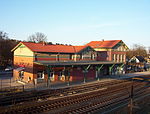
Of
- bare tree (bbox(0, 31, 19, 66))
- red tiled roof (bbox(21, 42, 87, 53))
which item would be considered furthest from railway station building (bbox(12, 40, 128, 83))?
bare tree (bbox(0, 31, 19, 66))

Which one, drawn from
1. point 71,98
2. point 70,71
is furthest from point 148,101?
point 70,71

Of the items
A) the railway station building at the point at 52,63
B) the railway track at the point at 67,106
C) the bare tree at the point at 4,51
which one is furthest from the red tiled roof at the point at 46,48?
the bare tree at the point at 4,51

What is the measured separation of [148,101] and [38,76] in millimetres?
17068

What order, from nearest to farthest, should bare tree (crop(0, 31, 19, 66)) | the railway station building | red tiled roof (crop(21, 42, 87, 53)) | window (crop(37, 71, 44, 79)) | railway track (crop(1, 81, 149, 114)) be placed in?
railway track (crop(1, 81, 149, 114)) → the railway station building → window (crop(37, 71, 44, 79)) → red tiled roof (crop(21, 42, 87, 53)) → bare tree (crop(0, 31, 19, 66))

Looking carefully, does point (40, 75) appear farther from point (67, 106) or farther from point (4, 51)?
point (4, 51)

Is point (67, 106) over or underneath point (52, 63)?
underneath

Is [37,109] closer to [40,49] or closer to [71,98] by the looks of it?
[71,98]

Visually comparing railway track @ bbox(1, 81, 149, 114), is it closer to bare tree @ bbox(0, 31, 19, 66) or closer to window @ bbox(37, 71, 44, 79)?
window @ bbox(37, 71, 44, 79)

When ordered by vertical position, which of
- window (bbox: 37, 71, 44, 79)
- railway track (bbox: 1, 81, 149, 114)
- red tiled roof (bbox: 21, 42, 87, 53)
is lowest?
railway track (bbox: 1, 81, 149, 114)

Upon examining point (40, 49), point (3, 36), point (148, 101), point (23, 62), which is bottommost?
point (148, 101)

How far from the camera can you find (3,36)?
44938mm

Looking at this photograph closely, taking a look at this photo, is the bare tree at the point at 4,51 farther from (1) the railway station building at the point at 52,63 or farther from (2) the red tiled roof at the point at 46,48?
(2) the red tiled roof at the point at 46,48

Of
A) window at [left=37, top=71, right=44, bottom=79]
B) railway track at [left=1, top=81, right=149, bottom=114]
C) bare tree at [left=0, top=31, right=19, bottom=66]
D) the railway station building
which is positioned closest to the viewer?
railway track at [left=1, top=81, right=149, bottom=114]

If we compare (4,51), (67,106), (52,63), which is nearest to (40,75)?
(52,63)
